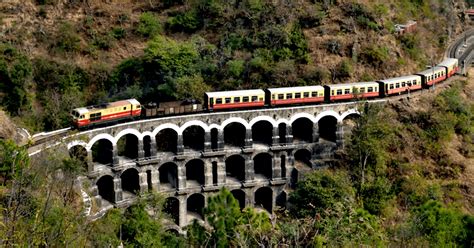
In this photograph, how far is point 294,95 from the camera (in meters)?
53.8

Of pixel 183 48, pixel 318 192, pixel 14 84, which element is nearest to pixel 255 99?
pixel 318 192

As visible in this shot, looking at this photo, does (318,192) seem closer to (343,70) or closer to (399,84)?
(399,84)

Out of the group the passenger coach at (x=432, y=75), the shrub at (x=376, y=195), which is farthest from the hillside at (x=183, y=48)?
the shrub at (x=376, y=195)

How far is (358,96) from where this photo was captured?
181ft

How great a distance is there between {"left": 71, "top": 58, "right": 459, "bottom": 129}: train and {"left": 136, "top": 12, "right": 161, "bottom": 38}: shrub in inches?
704

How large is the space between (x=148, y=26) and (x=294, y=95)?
75.8ft

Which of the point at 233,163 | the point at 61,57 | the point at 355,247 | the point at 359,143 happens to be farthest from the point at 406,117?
the point at 61,57

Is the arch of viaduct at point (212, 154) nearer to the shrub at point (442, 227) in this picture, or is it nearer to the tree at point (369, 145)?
the tree at point (369, 145)

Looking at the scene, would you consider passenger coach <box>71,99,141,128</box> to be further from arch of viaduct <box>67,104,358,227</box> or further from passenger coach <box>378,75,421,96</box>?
passenger coach <box>378,75,421,96</box>

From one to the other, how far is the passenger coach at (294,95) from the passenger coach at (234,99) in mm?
949

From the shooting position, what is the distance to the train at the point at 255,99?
156 ft

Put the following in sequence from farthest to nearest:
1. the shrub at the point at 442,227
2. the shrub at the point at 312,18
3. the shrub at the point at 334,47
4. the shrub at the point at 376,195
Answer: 1. the shrub at the point at 312,18
2. the shrub at the point at 334,47
3. the shrub at the point at 376,195
4. the shrub at the point at 442,227

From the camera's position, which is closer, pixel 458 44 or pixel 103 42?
pixel 103 42

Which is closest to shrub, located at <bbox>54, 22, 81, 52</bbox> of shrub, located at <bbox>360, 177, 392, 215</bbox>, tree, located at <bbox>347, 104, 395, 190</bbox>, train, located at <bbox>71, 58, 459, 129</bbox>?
train, located at <bbox>71, 58, 459, 129</bbox>
